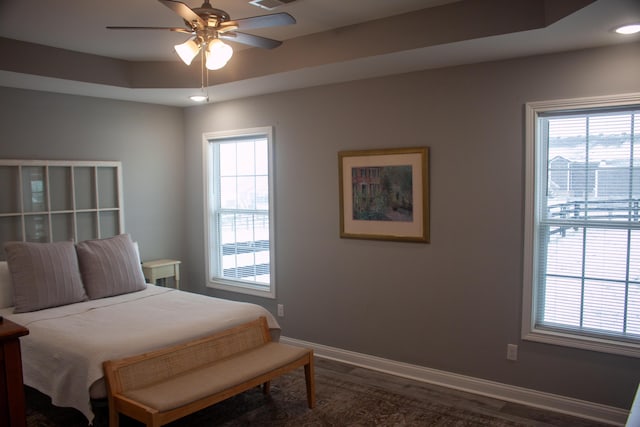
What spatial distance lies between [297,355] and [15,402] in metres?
1.61

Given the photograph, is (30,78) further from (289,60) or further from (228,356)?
(228,356)

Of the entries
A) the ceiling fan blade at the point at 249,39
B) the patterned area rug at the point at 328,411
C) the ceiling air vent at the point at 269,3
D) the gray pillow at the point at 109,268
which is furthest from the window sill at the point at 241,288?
the ceiling air vent at the point at 269,3

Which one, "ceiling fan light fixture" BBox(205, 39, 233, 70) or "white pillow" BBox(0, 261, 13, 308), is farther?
"white pillow" BBox(0, 261, 13, 308)

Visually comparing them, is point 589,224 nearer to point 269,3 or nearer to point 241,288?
point 269,3

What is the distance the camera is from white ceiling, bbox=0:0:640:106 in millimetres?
2803

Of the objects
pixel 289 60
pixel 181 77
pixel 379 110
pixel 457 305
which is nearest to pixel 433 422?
pixel 457 305

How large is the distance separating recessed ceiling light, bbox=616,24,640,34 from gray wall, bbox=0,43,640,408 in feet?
0.88

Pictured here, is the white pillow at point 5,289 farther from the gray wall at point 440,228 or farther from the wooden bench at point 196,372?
the gray wall at point 440,228

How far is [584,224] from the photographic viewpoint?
3.20 metres

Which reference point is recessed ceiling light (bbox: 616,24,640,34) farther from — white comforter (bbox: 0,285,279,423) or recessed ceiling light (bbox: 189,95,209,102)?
recessed ceiling light (bbox: 189,95,209,102)

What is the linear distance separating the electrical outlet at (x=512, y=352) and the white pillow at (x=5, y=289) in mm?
3593

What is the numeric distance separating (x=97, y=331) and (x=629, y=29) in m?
3.49

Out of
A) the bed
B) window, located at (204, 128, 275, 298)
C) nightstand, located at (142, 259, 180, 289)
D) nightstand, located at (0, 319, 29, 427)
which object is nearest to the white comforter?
the bed

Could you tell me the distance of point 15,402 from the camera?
6.75 ft
